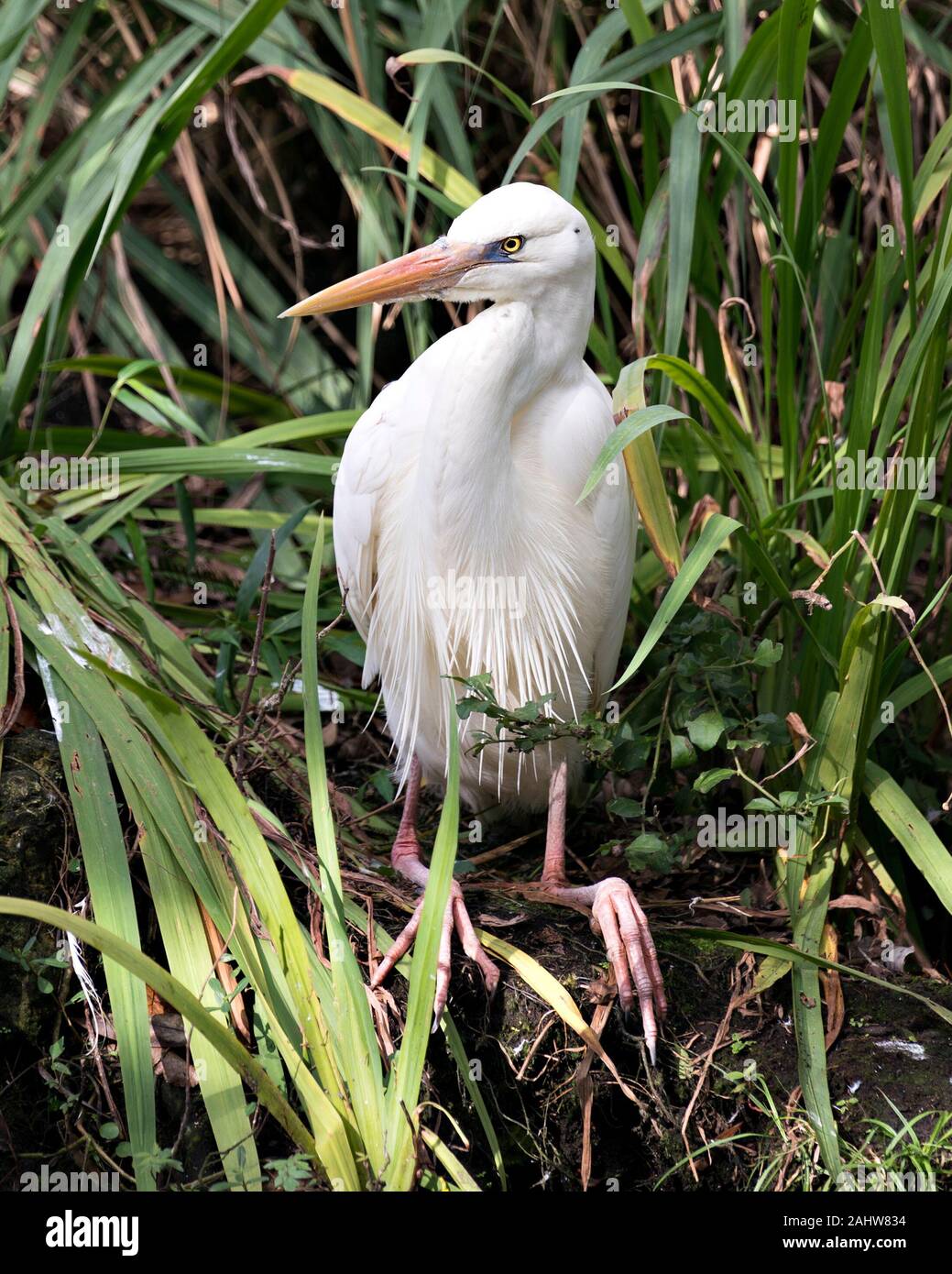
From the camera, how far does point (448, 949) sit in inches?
63.9

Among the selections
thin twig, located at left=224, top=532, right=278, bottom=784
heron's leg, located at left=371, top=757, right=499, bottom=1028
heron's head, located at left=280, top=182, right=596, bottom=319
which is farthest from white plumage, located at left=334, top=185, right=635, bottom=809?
heron's leg, located at left=371, top=757, right=499, bottom=1028

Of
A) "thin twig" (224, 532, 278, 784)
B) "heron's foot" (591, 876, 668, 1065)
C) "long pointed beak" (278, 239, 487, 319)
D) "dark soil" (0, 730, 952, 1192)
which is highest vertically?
"long pointed beak" (278, 239, 487, 319)

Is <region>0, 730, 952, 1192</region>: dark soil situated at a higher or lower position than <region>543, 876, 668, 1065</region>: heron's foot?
lower

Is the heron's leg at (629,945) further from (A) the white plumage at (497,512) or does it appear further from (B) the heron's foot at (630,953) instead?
(A) the white plumage at (497,512)

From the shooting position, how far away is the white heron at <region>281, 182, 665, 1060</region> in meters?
1.66

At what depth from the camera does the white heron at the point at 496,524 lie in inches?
65.4

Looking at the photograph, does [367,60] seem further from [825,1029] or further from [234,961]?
[825,1029]

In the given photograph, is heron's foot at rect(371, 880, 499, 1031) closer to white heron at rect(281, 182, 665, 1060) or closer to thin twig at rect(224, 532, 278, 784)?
white heron at rect(281, 182, 665, 1060)

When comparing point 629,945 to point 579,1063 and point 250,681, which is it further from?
point 250,681

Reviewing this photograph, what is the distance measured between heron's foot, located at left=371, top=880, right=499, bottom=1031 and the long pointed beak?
788 millimetres

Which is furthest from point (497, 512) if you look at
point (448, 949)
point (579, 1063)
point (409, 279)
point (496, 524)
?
point (579, 1063)

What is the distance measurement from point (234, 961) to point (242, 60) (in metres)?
2.38

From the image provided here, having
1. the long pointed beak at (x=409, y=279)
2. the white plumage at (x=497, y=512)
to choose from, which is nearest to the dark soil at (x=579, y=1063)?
the white plumage at (x=497, y=512)

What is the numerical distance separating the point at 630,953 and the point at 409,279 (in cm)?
93
